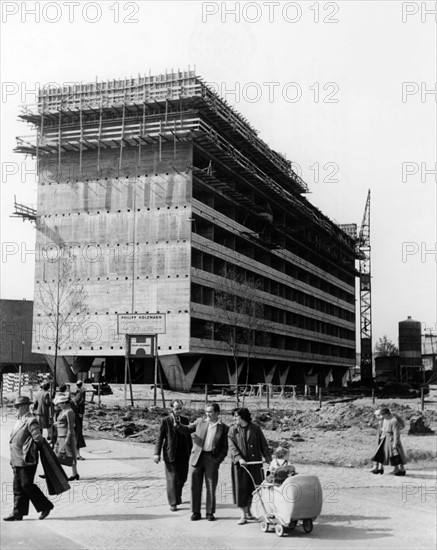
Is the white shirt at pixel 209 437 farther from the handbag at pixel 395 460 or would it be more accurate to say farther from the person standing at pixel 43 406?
the person standing at pixel 43 406

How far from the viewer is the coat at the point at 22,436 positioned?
10195mm

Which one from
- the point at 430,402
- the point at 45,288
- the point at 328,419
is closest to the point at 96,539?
the point at 328,419

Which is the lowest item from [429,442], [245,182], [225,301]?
[429,442]

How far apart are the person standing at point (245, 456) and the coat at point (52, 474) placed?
239cm

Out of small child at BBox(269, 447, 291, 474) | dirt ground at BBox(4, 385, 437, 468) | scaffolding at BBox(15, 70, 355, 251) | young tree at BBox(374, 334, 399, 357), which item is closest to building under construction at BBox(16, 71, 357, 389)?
scaffolding at BBox(15, 70, 355, 251)

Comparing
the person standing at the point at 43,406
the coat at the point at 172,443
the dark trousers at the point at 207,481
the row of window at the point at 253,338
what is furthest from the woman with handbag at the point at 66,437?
the row of window at the point at 253,338

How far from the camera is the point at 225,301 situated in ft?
178

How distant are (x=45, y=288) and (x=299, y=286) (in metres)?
30.5

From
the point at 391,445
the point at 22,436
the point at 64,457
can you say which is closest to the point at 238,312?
the point at 391,445

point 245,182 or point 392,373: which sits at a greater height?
point 245,182

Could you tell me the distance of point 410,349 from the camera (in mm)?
94500

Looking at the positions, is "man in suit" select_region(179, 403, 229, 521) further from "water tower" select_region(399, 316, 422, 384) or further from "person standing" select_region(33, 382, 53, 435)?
"water tower" select_region(399, 316, 422, 384)

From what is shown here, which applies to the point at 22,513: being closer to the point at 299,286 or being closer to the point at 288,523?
the point at 288,523

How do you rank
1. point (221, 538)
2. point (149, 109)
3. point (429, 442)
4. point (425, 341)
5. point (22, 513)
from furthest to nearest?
point (425, 341) < point (149, 109) < point (429, 442) < point (22, 513) < point (221, 538)
